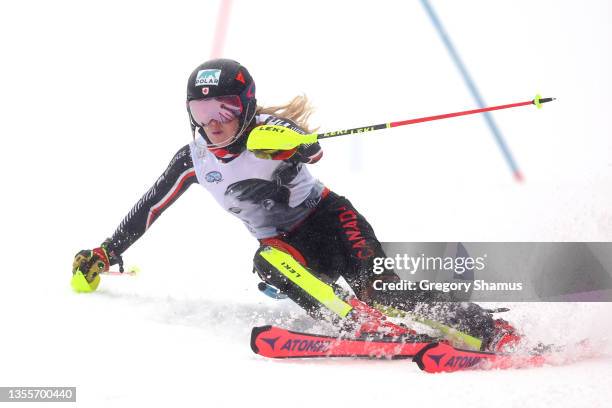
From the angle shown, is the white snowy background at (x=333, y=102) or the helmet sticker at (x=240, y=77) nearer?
the helmet sticker at (x=240, y=77)

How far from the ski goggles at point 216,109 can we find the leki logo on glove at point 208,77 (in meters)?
0.07

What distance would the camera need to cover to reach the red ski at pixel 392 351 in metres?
2.35

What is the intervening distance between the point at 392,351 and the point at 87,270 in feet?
5.40

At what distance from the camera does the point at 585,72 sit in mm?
6457

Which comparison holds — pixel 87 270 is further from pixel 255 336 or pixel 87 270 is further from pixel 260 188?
pixel 255 336

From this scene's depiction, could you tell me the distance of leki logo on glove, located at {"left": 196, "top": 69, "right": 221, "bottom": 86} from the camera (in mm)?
2999

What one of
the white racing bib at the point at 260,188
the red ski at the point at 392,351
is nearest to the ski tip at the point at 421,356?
the red ski at the point at 392,351

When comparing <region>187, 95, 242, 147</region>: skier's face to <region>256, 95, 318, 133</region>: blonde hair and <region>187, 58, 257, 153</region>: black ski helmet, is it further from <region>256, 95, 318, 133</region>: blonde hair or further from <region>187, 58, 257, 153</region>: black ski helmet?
<region>256, 95, 318, 133</region>: blonde hair

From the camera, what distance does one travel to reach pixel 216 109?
302 cm

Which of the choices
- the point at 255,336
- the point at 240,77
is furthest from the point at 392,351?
the point at 240,77

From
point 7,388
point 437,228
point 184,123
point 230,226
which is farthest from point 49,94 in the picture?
point 7,388

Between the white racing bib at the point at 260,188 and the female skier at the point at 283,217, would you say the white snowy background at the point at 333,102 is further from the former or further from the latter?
the white racing bib at the point at 260,188

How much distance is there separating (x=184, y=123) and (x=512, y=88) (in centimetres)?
312

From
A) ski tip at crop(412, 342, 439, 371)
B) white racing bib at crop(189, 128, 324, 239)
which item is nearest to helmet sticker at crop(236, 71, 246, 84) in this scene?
white racing bib at crop(189, 128, 324, 239)
